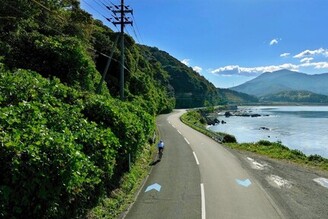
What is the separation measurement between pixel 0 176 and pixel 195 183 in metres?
12.3

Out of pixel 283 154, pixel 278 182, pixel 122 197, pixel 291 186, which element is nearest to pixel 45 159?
pixel 122 197

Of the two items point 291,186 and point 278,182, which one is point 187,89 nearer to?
point 278,182

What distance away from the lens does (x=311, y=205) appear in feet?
47.4

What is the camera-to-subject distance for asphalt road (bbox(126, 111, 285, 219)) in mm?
13398

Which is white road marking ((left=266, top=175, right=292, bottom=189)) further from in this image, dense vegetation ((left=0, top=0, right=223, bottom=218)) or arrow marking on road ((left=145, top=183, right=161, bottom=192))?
dense vegetation ((left=0, top=0, right=223, bottom=218))

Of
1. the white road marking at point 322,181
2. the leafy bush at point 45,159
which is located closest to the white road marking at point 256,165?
the white road marking at point 322,181

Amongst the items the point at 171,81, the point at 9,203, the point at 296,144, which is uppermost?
the point at 171,81

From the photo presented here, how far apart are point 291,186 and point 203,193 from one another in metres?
5.28

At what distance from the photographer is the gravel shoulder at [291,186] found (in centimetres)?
1390

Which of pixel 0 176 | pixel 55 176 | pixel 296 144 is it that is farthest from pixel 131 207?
pixel 296 144

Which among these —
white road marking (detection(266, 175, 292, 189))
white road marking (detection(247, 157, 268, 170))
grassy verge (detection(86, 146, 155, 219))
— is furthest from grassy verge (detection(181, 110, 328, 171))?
grassy verge (detection(86, 146, 155, 219))

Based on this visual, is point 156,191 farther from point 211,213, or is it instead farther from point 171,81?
point 171,81

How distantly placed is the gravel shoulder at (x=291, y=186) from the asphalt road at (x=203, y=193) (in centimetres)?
50

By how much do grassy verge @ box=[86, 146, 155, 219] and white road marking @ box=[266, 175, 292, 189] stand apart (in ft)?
25.1
